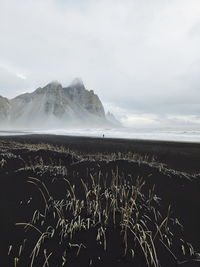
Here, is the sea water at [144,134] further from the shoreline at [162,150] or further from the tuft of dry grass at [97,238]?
the tuft of dry grass at [97,238]

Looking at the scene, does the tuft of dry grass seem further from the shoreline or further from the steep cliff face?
the steep cliff face

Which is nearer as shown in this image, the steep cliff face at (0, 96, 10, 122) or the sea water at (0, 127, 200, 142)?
the sea water at (0, 127, 200, 142)

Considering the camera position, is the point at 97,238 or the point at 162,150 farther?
the point at 162,150

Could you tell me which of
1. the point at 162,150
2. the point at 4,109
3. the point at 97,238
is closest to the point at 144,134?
the point at 162,150

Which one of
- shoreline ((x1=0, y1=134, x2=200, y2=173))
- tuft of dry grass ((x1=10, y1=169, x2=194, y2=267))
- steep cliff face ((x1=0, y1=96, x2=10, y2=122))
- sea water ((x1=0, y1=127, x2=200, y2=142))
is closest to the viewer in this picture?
tuft of dry grass ((x1=10, y1=169, x2=194, y2=267))

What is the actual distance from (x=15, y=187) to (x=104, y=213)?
2.92m

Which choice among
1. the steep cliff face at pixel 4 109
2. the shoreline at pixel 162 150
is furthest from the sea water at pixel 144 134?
the steep cliff face at pixel 4 109

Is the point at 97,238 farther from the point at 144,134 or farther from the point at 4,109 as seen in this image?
the point at 4,109

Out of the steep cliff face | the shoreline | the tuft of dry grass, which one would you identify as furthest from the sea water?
the steep cliff face

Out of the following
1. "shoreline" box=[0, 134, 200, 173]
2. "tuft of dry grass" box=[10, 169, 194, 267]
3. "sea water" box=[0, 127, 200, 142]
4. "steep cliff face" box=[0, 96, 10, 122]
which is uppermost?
"steep cliff face" box=[0, 96, 10, 122]

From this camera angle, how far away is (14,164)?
31.6 ft

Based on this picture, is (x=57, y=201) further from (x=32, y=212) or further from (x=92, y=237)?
(x=92, y=237)

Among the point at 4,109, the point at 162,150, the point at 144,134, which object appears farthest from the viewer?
the point at 4,109

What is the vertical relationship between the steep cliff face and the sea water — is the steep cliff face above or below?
above
